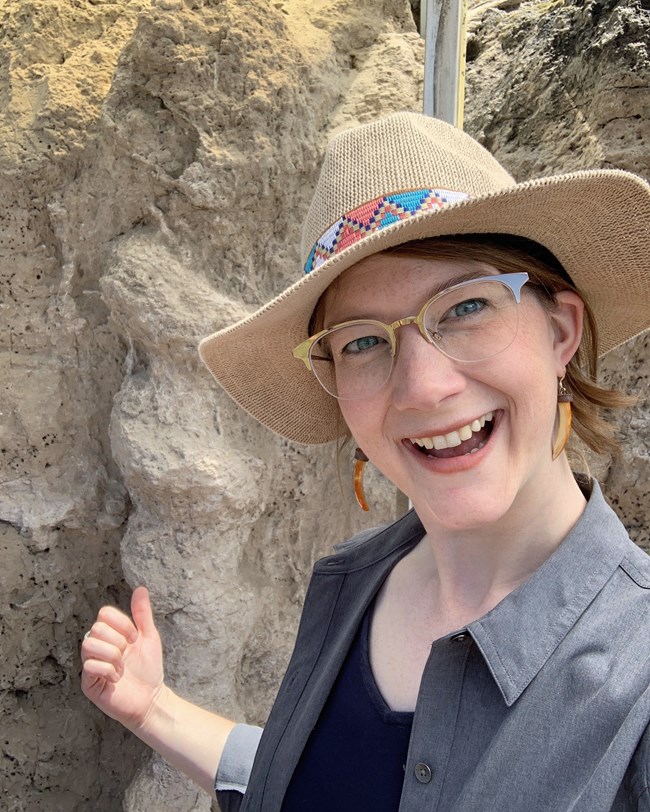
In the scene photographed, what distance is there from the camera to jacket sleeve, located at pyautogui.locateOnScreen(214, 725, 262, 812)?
95 centimetres

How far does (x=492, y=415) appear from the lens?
0.67m

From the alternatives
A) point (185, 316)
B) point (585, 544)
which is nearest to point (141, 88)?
point (185, 316)

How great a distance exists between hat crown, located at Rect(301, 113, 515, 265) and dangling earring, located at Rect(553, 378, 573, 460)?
0.22 metres

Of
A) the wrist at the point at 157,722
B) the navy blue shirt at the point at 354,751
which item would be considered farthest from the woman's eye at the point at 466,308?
the wrist at the point at 157,722

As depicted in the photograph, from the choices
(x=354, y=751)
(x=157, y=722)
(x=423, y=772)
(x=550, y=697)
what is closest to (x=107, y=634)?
(x=157, y=722)

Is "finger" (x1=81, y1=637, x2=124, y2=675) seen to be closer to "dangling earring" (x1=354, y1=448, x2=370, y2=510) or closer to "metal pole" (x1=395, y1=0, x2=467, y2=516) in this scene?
"dangling earring" (x1=354, y1=448, x2=370, y2=510)

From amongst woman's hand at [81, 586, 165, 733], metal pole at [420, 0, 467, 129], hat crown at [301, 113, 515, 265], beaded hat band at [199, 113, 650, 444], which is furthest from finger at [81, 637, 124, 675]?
metal pole at [420, 0, 467, 129]

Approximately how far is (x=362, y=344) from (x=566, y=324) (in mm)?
215

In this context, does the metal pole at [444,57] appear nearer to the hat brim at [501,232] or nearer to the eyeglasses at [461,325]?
the hat brim at [501,232]

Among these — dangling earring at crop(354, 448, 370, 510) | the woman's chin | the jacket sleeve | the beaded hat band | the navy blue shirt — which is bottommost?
the jacket sleeve

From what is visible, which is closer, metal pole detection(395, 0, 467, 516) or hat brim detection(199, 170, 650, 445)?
hat brim detection(199, 170, 650, 445)

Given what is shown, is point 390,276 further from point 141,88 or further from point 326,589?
point 141,88

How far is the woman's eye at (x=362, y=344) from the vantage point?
A: 718 millimetres

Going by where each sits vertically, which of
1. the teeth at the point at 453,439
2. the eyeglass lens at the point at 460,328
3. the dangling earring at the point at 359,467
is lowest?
the dangling earring at the point at 359,467
